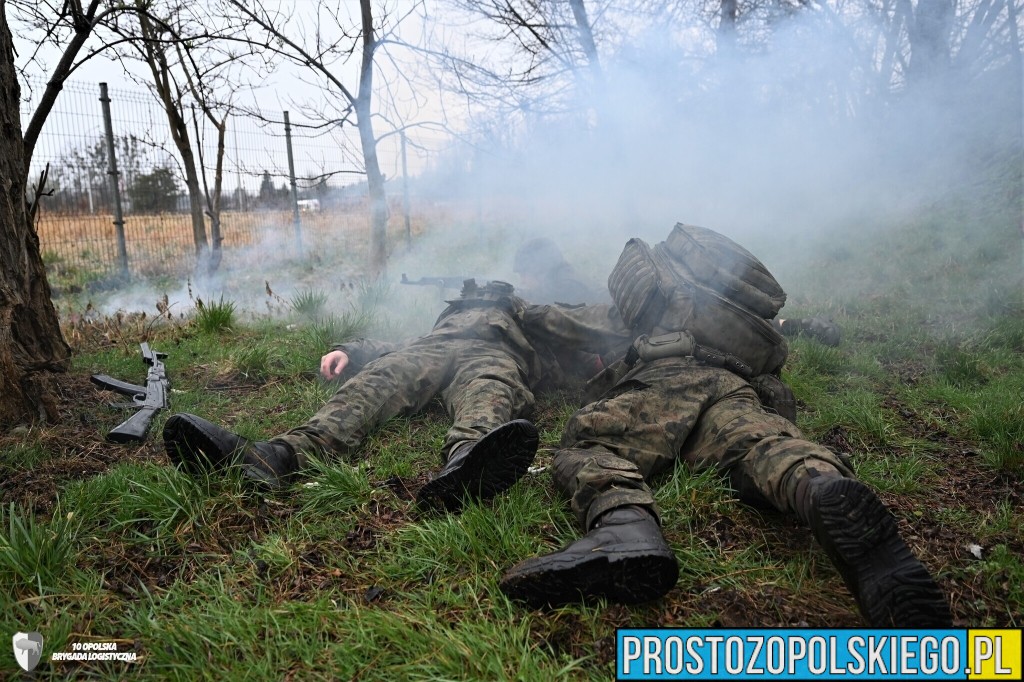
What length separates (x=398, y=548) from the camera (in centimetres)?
208

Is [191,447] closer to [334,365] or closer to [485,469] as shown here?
[485,469]

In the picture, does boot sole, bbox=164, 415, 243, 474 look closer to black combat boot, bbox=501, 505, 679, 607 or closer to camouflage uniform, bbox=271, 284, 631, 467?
camouflage uniform, bbox=271, 284, 631, 467

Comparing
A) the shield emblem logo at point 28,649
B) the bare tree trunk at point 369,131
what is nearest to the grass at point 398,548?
the shield emblem logo at point 28,649

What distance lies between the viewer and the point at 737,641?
5.49ft

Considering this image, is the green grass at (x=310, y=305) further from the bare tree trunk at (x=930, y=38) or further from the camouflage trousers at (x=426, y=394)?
the bare tree trunk at (x=930, y=38)

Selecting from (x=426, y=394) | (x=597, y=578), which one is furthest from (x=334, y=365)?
(x=597, y=578)

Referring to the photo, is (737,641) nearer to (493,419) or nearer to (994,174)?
(493,419)

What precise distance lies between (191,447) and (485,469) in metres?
1.08

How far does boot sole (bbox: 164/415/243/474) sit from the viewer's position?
91.0 inches

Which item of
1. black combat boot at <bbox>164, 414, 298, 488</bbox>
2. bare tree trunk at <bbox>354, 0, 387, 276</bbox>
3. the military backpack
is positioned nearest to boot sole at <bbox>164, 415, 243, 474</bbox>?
black combat boot at <bbox>164, 414, 298, 488</bbox>

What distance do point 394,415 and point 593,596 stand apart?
160cm

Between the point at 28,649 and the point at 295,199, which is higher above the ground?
the point at 295,199

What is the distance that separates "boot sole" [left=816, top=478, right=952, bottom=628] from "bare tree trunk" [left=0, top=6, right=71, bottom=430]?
11.0ft

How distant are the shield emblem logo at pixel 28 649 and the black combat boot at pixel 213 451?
0.77 metres
